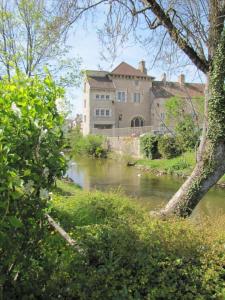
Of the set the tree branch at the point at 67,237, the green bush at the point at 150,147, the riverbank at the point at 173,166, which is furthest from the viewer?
the green bush at the point at 150,147

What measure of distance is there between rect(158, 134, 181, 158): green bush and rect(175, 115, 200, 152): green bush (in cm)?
105

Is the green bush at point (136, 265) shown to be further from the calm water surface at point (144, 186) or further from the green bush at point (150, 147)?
the green bush at point (150, 147)

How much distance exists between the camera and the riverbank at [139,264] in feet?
11.3

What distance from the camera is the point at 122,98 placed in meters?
50.3

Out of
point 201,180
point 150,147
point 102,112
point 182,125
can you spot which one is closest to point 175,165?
point 182,125

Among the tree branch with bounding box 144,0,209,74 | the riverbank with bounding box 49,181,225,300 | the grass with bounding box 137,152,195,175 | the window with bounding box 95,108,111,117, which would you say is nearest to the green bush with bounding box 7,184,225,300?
the riverbank with bounding box 49,181,225,300

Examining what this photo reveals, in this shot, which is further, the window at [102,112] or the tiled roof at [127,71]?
the tiled roof at [127,71]

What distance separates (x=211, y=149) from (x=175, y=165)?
58.6 feet

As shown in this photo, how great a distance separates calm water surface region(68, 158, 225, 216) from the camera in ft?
47.2

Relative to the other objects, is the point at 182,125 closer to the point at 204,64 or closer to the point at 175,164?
the point at 175,164

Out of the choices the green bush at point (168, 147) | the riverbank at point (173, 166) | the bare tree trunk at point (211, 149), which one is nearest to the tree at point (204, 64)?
the bare tree trunk at point (211, 149)

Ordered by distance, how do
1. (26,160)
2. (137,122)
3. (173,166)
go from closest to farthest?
1. (26,160)
2. (173,166)
3. (137,122)

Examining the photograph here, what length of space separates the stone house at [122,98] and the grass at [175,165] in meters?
20.9

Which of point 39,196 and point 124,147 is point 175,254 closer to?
point 39,196
